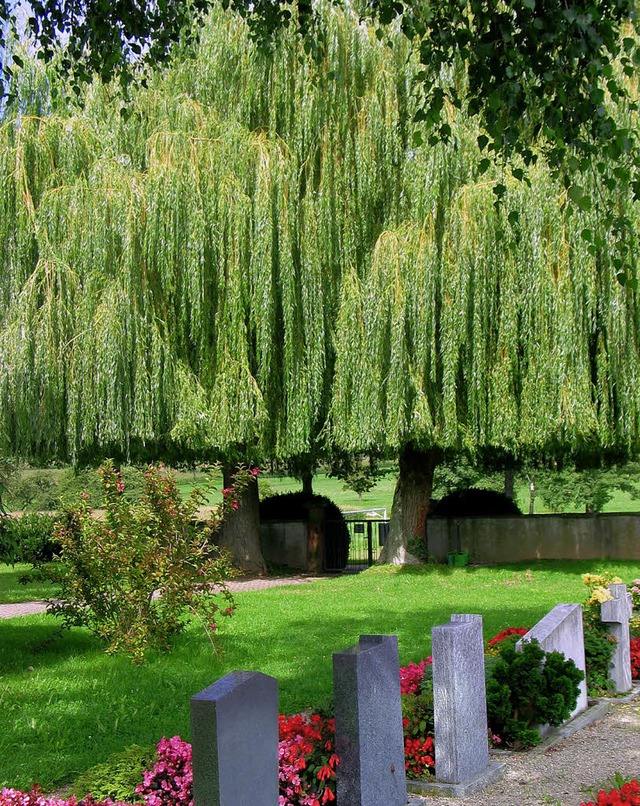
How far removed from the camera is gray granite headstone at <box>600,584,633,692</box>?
27.4 ft

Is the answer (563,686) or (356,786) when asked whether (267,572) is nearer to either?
(563,686)

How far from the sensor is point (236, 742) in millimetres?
3883

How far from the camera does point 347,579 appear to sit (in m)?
18.6

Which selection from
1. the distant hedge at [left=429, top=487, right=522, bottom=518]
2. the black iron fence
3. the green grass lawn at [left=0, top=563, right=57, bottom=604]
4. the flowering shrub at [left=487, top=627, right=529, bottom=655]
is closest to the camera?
the flowering shrub at [left=487, top=627, right=529, bottom=655]

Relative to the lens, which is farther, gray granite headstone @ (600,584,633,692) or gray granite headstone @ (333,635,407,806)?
gray granite headstone @ (600,584,633,692)

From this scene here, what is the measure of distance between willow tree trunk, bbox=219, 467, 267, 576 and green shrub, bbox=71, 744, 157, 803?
14839 mm

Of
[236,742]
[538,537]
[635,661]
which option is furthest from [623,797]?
[538,537]

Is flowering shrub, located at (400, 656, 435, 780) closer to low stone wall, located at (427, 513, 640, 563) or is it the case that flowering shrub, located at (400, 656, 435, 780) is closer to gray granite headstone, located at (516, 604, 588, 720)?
gray granite headstone, located at (516, 604, 588, 720)

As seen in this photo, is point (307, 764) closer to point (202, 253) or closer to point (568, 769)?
point (568, 769)

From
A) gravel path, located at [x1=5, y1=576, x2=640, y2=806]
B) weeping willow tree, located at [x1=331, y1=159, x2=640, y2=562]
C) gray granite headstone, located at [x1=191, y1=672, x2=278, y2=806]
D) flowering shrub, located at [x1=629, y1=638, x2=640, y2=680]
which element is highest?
weeping willow tree, located at [x1=331, y1=159, x2=640, y2=562]

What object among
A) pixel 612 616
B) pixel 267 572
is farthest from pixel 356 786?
pixel 267 572

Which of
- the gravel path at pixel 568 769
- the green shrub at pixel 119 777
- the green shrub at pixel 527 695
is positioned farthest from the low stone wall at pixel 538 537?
the green shrub at pixel 119 777

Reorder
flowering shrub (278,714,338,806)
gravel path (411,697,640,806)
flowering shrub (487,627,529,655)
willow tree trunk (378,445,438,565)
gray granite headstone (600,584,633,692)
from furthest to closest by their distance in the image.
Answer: willow tree trunk (378,445,438,565), gray granite headstone (600,584,633,692), flowering shrub (487,627,529,655), gravel path (411,697,640,806), flowering shrub (278,714,338,806)

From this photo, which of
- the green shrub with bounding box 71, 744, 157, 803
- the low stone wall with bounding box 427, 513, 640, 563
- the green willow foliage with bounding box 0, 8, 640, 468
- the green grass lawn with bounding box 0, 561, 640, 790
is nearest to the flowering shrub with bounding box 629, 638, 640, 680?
the green grass lawn with bounding box 0, 561, 640, 790
